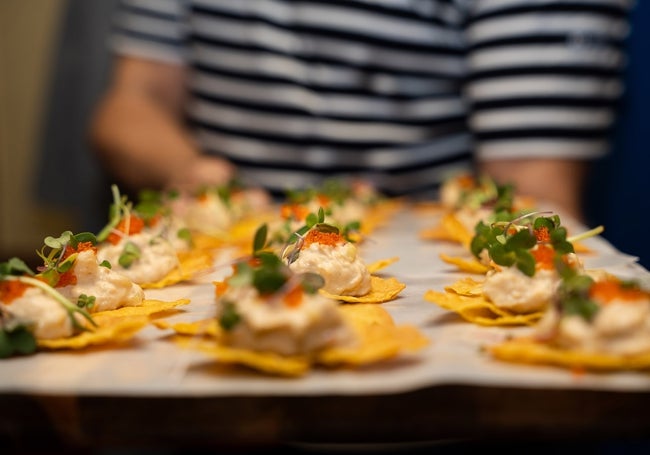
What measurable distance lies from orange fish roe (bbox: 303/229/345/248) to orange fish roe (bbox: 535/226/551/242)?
0.40m

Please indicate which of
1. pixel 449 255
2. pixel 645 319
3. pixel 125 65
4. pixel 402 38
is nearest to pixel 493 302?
pixel 645 319

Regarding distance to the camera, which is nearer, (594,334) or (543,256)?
(594,334)

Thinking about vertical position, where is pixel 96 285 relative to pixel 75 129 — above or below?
below

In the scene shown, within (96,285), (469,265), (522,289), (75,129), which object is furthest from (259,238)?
(75,129)

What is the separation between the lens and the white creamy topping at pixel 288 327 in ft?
3.54

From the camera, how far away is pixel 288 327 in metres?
1.08

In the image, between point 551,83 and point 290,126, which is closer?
point 551,83

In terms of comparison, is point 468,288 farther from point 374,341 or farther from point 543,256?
point 374,341

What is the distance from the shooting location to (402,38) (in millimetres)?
2885

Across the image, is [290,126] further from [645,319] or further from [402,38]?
[645,319]

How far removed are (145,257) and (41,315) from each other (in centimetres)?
52

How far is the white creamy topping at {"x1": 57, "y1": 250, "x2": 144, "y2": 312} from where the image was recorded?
1391 mm

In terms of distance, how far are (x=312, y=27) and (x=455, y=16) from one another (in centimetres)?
55

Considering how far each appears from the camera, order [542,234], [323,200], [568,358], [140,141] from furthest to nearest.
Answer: [140,141], [323,200], [542,234], [568,358]
